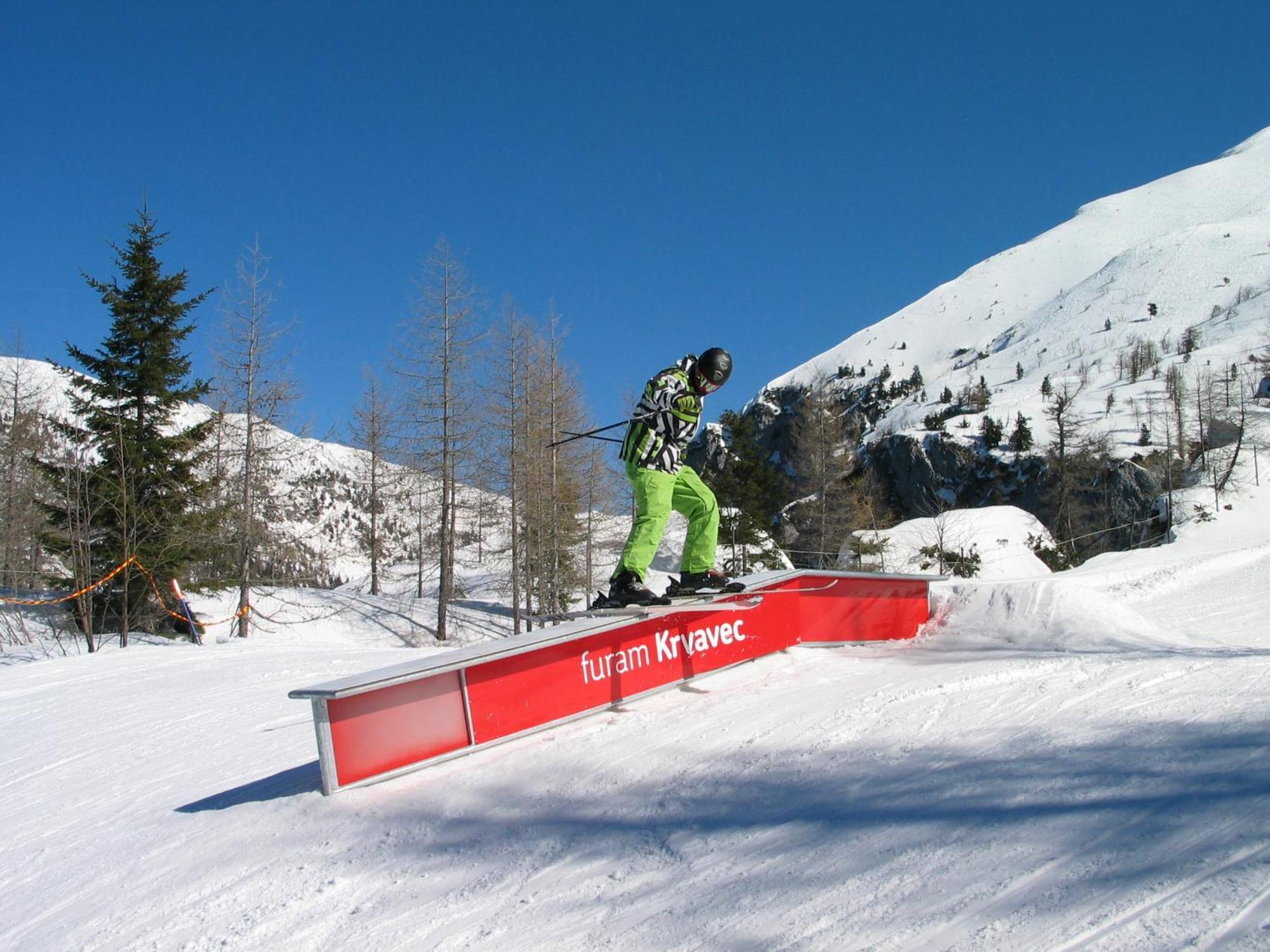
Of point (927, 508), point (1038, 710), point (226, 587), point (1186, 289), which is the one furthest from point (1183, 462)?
point (1186, 289)

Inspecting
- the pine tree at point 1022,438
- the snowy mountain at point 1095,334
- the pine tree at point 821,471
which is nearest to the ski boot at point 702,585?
the pine tree at point 821,471

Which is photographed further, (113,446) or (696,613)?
(113,446)

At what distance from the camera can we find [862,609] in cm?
657

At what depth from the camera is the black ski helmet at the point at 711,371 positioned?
18.1 ft

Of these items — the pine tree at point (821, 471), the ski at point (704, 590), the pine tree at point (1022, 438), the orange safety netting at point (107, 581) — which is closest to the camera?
the ski at point (704, 590)

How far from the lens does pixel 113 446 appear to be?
58.9 feet

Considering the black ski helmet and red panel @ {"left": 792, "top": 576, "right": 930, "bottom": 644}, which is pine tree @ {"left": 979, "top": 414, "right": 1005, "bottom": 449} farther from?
the black ski helmet

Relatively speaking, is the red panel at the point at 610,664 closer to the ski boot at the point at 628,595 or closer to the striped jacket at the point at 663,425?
the ski boot at the point at 628,595

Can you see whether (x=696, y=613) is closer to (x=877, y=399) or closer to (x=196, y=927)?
(x=196, y=927)

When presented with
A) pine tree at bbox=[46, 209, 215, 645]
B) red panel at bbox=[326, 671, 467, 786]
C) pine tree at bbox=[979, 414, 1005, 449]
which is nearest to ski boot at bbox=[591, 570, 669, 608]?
red panel at bbox=[326, 671, 467, 786]

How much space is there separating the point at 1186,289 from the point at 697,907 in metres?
129

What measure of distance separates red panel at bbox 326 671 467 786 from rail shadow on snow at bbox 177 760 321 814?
1.01 ft

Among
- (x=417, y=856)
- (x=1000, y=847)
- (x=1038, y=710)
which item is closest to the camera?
(x=1000, y=847)

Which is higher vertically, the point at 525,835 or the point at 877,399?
the point at 877,399
